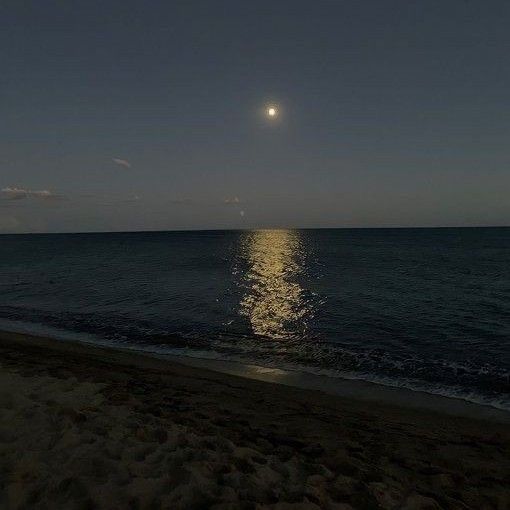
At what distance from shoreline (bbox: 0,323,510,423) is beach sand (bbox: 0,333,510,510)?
0.78m

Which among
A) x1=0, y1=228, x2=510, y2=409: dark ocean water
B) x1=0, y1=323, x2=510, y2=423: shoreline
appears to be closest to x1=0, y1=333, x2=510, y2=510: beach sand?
x1=0, y1=323, x2=510, y2=423: shoreline

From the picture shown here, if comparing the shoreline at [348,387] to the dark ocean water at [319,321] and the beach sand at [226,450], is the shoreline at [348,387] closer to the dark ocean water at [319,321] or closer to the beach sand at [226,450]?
the dark ocean water at [319,321]

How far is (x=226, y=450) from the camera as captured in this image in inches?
319

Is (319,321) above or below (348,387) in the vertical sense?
below

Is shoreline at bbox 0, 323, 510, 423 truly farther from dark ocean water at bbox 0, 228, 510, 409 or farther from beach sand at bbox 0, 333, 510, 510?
beach sand at bbox 0, 333, 510, 510

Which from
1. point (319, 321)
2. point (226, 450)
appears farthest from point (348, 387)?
point (319, 321)

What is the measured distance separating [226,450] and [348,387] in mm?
8725

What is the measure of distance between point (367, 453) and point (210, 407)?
198 inches

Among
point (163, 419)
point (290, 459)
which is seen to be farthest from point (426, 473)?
point (163, 419)

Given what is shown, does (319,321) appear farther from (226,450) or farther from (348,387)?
(226,450)

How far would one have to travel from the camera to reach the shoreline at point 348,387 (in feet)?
43.5

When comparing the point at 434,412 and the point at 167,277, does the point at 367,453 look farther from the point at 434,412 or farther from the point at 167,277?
the point at 167,277

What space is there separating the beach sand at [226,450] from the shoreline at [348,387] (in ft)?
2.54

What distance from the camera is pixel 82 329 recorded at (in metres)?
26.3
